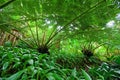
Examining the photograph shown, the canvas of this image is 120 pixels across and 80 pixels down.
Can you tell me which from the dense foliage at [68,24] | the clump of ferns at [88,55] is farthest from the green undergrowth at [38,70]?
the clump of ferns at [88,55]

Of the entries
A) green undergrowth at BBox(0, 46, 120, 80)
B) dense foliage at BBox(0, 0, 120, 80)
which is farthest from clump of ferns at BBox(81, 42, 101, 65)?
green undergrowth at BBox(0, 46, 120, 80)

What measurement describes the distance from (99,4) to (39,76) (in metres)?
1.87

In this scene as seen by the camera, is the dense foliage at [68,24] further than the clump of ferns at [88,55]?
No

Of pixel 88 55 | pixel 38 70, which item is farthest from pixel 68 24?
pixel 38 70

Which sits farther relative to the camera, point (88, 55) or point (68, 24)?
point (88, 55)

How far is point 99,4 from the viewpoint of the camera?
3174mm

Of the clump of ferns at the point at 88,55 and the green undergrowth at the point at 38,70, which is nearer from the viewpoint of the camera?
the green undergrowth at the point at 38,70

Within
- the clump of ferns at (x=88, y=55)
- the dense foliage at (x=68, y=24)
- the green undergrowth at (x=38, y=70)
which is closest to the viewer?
the green undergrowth at (x=38, y=70)

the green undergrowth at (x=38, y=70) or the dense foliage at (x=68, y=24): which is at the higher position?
the dense foliage at (x=68, y=24)

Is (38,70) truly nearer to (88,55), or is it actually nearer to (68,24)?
(68,24)

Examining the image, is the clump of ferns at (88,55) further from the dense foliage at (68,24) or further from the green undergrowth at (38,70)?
the green undergrowth at (38,70)

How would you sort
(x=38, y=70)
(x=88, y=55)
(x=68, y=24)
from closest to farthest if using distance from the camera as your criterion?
(x=38, y=70) < (x=68, y=24) < (x=88, y=55)

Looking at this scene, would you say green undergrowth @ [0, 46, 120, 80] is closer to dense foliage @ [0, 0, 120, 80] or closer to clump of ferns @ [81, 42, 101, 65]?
dense foliage @ [0, 0, 120, 80]

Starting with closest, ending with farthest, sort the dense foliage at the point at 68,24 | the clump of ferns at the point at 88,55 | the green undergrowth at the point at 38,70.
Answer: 1. the green undergrowth at the point at 38,70
2. the dense foliage at the point at 68,24
3. the clump of ferns at the point at 88,55
